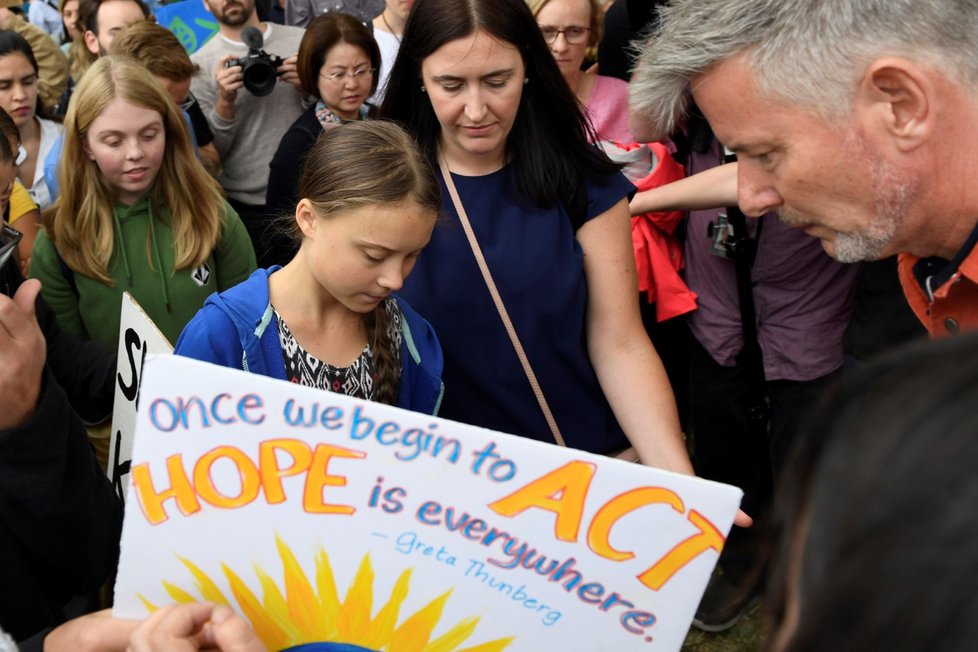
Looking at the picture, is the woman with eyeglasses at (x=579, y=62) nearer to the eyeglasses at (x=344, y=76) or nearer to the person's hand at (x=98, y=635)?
the eyeglasses at (x=344, y=76)

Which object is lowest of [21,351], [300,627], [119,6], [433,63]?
[300,627]

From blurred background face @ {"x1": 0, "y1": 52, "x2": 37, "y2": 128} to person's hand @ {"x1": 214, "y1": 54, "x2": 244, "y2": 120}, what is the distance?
0.69m

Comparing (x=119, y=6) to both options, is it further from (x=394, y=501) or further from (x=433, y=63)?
(x=394, y=501)

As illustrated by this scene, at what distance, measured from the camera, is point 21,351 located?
4.61 feet

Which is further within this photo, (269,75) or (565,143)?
(269,75)

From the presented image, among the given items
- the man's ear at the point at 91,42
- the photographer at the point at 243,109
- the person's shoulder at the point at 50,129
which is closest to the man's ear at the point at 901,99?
the photographer at the point at 243,109

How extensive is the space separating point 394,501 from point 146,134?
1969mm

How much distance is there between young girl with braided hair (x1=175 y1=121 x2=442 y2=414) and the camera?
5.48 feet

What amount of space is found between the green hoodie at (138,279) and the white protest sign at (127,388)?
64 cm

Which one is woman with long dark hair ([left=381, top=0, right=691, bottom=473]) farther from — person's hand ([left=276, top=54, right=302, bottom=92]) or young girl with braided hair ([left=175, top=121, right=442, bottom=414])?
person's hand ([left=276, top=54, right=302, bottom=92])

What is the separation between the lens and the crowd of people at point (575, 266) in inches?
26.1

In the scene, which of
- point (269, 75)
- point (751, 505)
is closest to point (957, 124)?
Result: point (751, 505)

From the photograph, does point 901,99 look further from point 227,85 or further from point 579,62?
point 227,85

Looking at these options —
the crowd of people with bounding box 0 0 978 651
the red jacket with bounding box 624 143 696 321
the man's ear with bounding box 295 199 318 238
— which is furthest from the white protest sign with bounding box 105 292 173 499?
the red jacket with bounding box 624 143 696 321
